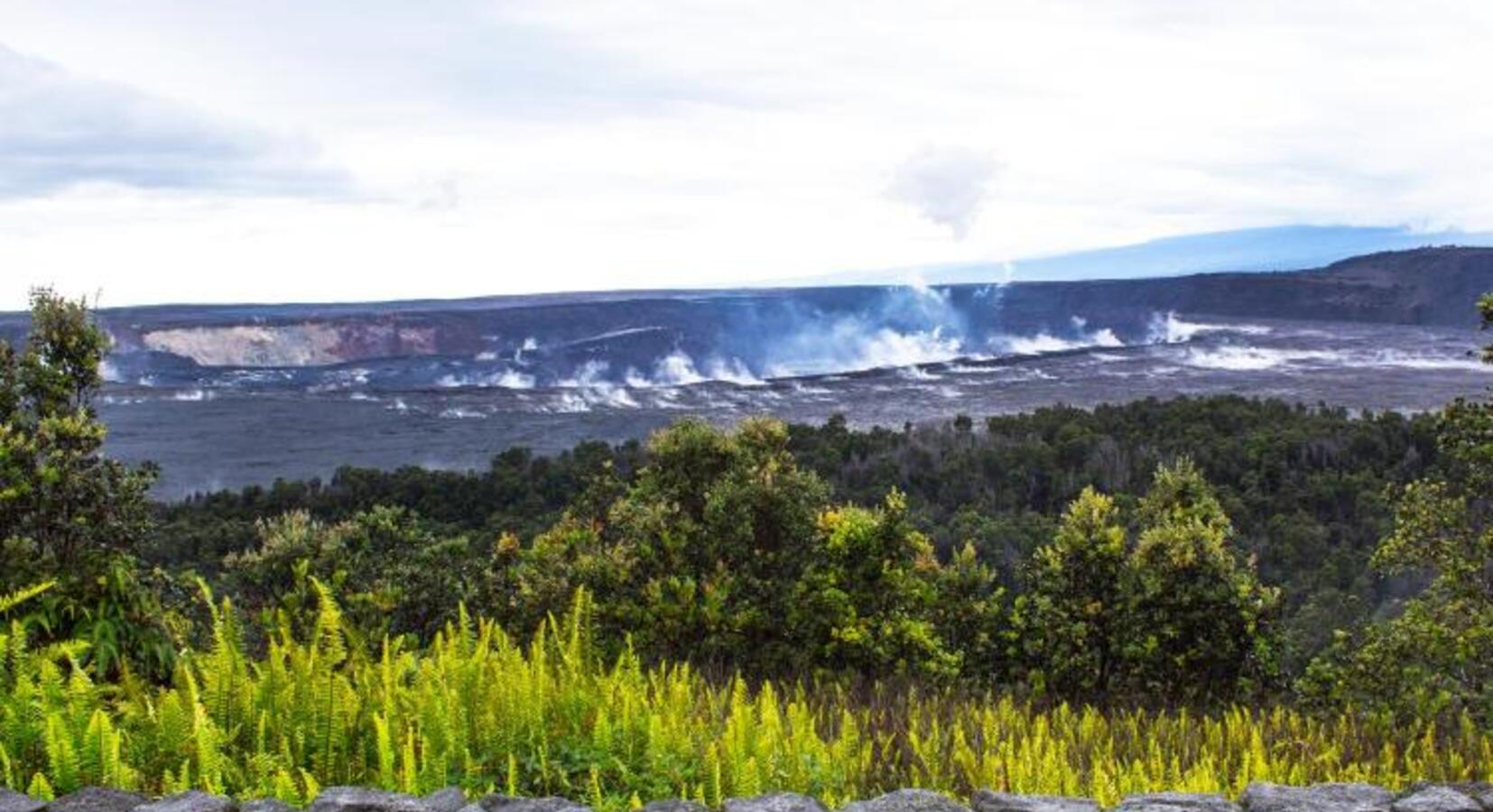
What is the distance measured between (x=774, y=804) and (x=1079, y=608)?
270 inches

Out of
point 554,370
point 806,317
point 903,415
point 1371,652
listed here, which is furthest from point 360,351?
point 1371,652

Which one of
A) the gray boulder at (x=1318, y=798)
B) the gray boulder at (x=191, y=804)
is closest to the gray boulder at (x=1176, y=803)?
the gray boulder at (x=1318, y=798)

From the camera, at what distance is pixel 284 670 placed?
5875 millimetres

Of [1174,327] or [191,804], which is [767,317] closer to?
[1174,327]

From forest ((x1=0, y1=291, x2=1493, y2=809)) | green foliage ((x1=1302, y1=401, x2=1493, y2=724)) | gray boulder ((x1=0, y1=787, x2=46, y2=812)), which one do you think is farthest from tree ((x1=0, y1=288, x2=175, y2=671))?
green foliage ((x1=1302, y1=401, x2=1493, y2=724))

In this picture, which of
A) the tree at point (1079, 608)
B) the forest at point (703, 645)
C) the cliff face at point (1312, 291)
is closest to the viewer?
the forest at point (703, 645)

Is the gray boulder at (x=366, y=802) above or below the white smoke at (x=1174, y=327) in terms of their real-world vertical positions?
below

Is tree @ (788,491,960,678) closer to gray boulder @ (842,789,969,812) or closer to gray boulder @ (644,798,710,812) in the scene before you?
gray boulder @ (842,789,969,812)

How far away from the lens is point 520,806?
436 centimetres

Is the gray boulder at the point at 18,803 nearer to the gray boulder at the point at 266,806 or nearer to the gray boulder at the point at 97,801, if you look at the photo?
the gray boulder at the point at 97,801

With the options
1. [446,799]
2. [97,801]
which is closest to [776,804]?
[446,799]

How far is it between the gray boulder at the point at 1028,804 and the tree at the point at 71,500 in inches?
198

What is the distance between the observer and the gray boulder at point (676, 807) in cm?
440

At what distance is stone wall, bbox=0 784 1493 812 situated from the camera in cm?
435
